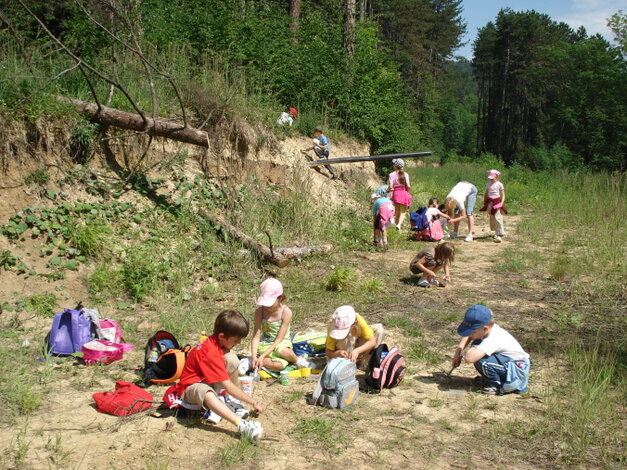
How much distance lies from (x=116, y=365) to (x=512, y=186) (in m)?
18.0

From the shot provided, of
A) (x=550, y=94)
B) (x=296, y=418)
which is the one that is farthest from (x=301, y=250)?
(x=550, y=94)

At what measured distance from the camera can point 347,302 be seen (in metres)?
8.12

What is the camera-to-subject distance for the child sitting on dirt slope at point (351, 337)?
5359mm

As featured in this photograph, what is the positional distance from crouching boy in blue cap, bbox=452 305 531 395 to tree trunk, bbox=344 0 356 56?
50.3 feet

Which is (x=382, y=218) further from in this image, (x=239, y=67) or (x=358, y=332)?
(x=358, y=332)

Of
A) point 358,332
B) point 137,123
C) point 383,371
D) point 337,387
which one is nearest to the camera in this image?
point 337,387

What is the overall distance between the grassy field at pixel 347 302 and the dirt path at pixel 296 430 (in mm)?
17

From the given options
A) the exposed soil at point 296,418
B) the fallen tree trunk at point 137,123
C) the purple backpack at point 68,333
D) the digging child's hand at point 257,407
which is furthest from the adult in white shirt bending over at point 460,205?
the digging child's hand at point 257,407

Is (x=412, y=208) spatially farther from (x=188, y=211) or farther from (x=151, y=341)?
(x=151, y=341)

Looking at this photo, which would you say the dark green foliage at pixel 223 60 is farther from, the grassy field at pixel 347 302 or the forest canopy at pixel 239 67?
the grassy field at pixel 347 302

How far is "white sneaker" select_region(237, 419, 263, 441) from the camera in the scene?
427cm

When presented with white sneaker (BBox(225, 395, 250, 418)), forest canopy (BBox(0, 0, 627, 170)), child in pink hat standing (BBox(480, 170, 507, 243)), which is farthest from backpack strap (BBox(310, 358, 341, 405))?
child in pink hat standing (BBox(480, 170, 507, 243))

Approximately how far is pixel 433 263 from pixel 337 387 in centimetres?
458

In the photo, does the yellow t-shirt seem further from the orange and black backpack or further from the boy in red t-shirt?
the orange and black backpack
